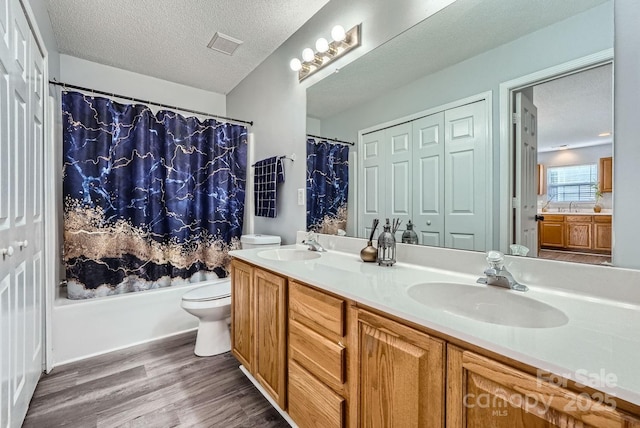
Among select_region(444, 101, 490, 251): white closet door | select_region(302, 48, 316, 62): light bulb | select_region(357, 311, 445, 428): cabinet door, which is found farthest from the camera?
select_region(302, 48, 316, 62): light bulb

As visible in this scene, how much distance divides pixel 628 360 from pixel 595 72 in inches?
35.6

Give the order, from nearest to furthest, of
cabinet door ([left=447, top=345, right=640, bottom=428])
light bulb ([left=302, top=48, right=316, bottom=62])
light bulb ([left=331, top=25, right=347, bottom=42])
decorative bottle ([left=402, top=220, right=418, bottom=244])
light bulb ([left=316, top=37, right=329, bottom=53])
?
cabinet door ([left=447, top=345, right=640, bottom=428])
decorative bottle ([left=402, top=220, right=418, bottom=244])
light bulb ([left=331, top=25, right=347, bottom=42])
light bulb ([left=316, top=37, right=329, bottom=53])
light bulb ([left=302, top=48, right=316, bottom=62])

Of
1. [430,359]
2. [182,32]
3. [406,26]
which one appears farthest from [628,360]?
[182,32]

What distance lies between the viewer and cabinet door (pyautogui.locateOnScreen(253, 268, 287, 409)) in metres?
1.31

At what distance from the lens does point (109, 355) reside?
6.77ft

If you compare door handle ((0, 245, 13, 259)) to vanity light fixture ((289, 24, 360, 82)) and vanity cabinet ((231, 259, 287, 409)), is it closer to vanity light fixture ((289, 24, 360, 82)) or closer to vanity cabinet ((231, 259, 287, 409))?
vanity cabinet ((231, 259, 287, 409))

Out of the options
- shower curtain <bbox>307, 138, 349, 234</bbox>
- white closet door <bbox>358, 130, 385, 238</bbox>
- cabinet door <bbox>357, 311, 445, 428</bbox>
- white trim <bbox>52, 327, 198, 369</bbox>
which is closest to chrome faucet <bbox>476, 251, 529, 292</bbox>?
cabinet door <bbox>357, 311, 445, 428</bbox>

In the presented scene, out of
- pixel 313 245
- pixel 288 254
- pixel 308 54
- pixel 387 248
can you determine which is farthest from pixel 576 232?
pixel 308 54

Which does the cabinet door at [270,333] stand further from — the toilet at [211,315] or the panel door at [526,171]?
the panel door at [526,171]

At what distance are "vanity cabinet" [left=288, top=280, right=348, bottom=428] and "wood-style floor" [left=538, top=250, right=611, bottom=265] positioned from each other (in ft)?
2.47

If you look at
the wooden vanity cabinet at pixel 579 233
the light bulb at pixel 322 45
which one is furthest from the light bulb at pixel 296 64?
the wooden vanity cabinet at pixel 579 233

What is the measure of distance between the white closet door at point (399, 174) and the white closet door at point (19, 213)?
162cm

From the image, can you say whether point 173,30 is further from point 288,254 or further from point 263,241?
point 288,254

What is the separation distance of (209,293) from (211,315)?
0.16m
